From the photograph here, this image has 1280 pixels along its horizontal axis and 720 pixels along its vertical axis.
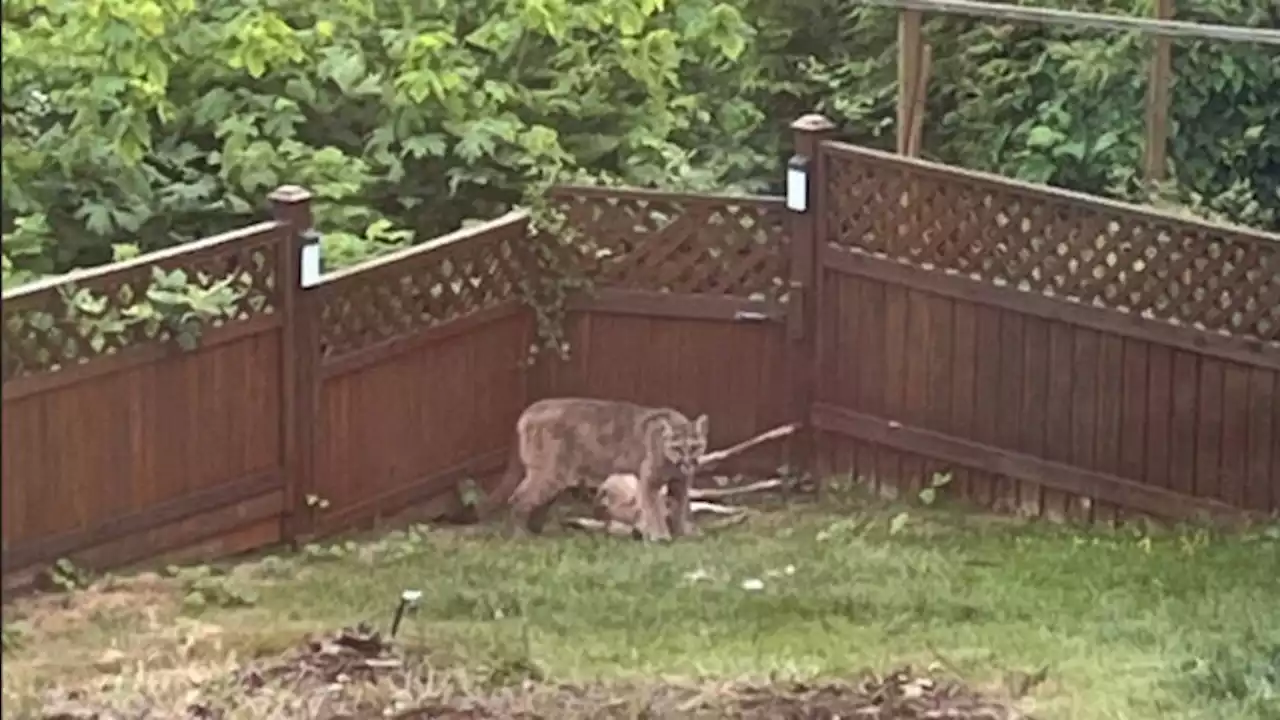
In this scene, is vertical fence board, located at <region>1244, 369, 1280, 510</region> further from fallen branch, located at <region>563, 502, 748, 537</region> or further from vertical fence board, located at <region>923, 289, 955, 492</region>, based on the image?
fallen branch, located at <region>563, 502, 748, 537</region>

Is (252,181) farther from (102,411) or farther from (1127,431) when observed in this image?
(1127,431)

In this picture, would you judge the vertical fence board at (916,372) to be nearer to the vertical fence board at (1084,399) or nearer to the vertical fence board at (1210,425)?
the vertical fence board at (1084,399)

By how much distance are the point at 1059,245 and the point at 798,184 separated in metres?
0.87

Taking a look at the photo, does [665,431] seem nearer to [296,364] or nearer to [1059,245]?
[296,364]

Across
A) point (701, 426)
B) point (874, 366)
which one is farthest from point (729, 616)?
point (874, 366)

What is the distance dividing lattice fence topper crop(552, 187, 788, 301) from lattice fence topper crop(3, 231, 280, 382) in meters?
1.31

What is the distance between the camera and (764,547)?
276 inches

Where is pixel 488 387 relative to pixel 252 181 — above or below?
below

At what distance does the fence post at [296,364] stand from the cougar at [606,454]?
2.23ft

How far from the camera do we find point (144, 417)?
640 cm

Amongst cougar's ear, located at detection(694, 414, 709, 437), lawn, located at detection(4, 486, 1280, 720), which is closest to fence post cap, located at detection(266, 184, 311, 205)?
lawn, located at detection(4, 486, 1280, 720)

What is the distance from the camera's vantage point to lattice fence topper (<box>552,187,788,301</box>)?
774cm

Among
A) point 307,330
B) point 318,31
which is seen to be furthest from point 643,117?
point 307,330

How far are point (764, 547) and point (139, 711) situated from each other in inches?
95.8
